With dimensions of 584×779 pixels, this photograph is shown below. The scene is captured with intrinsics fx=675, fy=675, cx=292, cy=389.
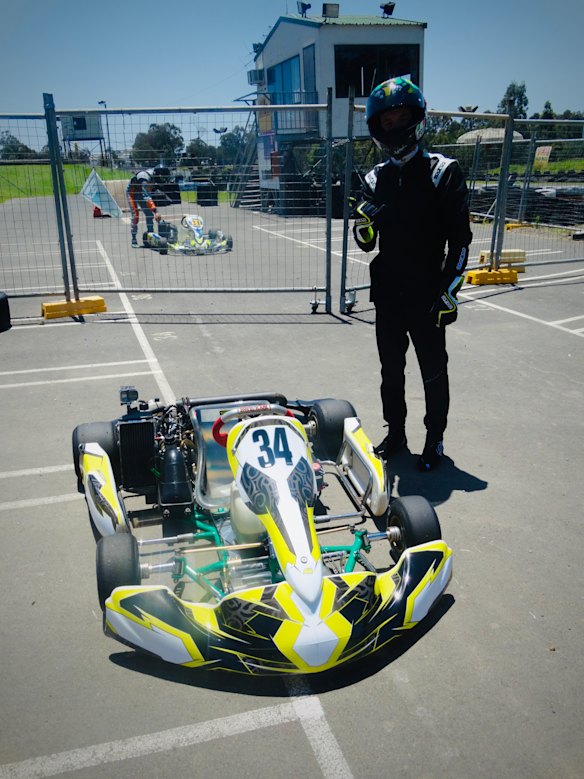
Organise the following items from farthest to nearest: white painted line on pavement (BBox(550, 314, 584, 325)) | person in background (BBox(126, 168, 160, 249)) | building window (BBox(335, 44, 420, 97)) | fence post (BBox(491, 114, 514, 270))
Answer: building window (BBox(335, 44, 420, 97)) < person in background (BBox(126, 168, 160, 249)) < fence post (BBox(491, 114, 514, 270)) < white painted line on pavement (BBox(550, 314, 584, 325))

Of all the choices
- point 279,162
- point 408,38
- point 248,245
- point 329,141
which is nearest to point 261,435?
point 329,141

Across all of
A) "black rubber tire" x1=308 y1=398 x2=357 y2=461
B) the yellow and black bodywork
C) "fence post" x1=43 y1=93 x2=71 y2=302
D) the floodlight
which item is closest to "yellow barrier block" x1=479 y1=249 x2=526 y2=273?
"fence post" x1=43 y1=93 x2=71 y2=302

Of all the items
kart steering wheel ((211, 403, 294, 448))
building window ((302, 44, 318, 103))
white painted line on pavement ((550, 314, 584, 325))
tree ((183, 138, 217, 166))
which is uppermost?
building window ((302, 44, 318, 103))

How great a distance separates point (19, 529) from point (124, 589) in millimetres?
1519

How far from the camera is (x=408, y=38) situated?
2770 cm

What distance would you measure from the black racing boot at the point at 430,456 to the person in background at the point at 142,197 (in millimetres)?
7801

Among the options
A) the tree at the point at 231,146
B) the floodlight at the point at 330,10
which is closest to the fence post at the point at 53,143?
the tree at the point at 231,146

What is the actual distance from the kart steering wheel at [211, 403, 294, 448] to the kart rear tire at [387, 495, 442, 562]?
0.88 metres

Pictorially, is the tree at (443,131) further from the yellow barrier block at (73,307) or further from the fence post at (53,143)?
the yellow barrier block at (73,307)

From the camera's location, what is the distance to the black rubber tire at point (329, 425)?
14.6 feet

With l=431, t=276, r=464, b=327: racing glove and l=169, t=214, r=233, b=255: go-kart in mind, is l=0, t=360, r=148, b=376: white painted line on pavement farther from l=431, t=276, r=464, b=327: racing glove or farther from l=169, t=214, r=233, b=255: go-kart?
l=169, t=214, r=233, b=255: go-kart

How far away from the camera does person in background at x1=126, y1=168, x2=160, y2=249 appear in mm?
11711

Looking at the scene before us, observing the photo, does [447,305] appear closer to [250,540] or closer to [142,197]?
[250,540]

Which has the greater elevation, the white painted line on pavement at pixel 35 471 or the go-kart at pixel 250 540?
the go-kart at pixel 250 540
